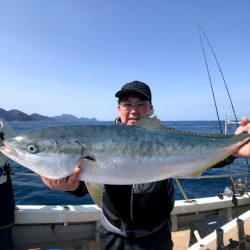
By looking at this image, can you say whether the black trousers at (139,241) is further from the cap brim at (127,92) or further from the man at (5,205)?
the man at (5,205)

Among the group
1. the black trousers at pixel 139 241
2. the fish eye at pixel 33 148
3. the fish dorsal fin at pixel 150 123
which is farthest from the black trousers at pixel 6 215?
the fish dorsal fin at pixel 150 123

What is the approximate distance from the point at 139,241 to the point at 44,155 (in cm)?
163

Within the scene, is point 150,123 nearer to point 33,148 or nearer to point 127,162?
point 127,162

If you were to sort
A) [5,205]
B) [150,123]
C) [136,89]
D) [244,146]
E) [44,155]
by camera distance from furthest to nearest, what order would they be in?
1. [5,205]
2. [136,89]
3. [244,146]
4. [150,123]
5. [44,155]

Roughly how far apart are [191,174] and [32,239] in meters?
4.84

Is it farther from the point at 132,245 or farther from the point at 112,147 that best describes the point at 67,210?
the point at 112,147

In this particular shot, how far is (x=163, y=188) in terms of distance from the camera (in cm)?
367

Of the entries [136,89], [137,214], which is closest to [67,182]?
[137,214]

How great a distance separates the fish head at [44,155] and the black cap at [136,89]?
1.38 meters

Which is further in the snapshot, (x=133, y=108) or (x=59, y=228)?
(x=59, y=228)

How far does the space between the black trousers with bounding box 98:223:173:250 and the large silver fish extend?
0.94 metres

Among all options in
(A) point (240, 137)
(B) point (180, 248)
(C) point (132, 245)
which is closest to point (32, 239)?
(B) point (180, 248)

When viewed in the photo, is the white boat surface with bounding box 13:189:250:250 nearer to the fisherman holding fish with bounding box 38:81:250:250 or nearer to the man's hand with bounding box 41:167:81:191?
the fisherman holding fish with bounding box 38:81:250:250

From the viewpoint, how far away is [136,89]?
3.92m
